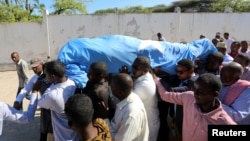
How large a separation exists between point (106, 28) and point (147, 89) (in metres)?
9.13

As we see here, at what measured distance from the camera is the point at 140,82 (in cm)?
263

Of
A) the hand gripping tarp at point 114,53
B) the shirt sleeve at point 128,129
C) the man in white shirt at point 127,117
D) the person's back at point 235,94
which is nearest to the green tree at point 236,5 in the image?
the hand gripping tarp at point 114,53

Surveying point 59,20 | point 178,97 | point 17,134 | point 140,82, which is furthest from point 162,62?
point 59,20

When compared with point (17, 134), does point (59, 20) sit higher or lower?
higher

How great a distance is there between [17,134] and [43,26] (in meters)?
7.39

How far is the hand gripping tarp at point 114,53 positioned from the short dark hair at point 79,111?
1234 mm

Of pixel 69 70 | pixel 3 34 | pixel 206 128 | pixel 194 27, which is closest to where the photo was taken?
pixel 206 128

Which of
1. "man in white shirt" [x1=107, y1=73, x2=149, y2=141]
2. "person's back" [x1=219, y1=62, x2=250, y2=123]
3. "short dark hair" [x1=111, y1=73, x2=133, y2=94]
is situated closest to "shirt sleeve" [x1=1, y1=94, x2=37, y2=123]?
"man in white shirt" [x1=107, y1=73, x2=149, y2=141]

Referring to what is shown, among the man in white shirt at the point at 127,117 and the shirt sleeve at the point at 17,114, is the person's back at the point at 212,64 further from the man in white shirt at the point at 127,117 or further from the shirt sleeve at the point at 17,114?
the shirt sleeve at the point at 17,114

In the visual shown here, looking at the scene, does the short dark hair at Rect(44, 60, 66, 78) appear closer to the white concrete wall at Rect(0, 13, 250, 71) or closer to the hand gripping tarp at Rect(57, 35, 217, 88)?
the hand gripping tarp at Rect(57, 35, 217, 88)

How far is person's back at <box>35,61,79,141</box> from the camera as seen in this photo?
239cm

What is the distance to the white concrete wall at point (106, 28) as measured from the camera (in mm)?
10789

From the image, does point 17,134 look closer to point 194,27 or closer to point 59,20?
point 59,20

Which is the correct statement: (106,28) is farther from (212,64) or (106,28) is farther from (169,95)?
(169,95)
